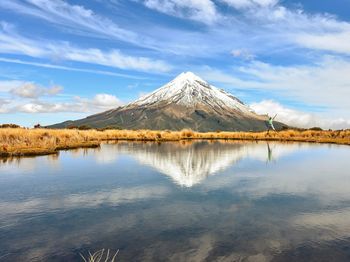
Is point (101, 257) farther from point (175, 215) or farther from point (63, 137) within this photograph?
point (63, 137)

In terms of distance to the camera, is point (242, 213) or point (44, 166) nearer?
point (242, 213)

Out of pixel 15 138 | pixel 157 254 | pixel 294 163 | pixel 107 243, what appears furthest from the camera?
pixel 15 138

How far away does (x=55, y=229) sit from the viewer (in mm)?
10852

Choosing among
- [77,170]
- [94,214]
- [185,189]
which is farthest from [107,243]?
[77,170]

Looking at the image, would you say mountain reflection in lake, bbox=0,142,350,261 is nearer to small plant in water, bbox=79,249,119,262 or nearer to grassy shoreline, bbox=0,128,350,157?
small plant in water, bbox=79,249,119,262

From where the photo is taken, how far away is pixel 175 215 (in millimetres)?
12453

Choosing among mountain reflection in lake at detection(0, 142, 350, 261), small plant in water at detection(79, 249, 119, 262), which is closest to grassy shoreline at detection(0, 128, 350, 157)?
mountain reflection in lake at detection(0, 142, 350, 261)

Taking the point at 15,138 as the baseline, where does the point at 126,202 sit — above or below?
below

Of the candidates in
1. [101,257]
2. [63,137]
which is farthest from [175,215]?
[63,137]

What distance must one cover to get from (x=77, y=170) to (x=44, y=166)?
299 centimetres

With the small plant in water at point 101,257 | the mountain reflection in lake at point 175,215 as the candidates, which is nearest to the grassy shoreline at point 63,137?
the mountain reflection in lake at point 175,215

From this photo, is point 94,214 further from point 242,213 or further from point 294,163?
point 294,163

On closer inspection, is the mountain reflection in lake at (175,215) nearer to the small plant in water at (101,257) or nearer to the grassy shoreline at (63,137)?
the small plant in water at (101,257)

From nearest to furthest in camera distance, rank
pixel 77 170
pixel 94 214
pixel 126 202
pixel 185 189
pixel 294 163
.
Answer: pixel 94 214
pixel 126 202
pixel 185 189
pixel 77 170
pixel 294 163
